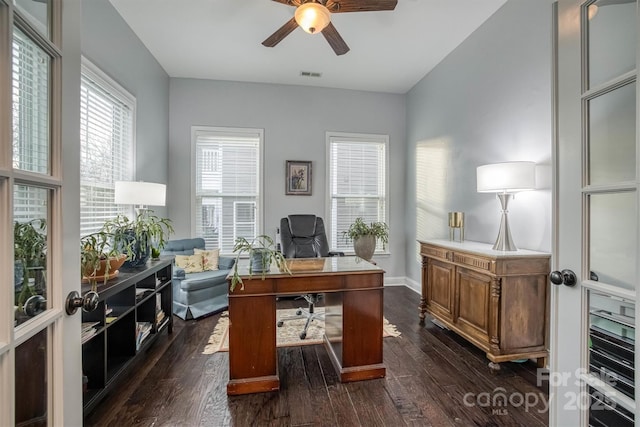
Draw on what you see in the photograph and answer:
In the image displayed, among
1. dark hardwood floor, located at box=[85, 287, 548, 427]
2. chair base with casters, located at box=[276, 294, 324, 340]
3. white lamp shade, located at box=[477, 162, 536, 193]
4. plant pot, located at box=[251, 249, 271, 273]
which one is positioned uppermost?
white lamp shade, located at box=[477, 162, 536, 193]

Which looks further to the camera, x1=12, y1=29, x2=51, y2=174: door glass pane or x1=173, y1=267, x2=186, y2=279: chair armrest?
x1=173, y1=267, x2=186, y2=279: chair armrest

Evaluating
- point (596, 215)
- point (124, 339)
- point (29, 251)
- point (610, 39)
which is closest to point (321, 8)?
point (610, 39)

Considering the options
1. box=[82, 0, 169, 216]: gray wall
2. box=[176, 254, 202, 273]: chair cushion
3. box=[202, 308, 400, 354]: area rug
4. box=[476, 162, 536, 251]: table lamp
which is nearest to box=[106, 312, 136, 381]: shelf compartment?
box=[202, 308, 400, 354]: area rug

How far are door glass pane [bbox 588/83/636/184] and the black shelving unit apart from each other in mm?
2390

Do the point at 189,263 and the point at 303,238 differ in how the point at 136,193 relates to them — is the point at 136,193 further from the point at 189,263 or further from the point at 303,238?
the point at 303,238

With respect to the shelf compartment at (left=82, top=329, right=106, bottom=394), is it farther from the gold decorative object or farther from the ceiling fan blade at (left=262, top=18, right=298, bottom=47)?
the gold decorative object

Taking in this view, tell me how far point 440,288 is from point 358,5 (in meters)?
2.57

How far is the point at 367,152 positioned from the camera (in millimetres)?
4672

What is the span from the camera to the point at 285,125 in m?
4.40

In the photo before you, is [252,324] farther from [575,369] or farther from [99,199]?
[99,199]

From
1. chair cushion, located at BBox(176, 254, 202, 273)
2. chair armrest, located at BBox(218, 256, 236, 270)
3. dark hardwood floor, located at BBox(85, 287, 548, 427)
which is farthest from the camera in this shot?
chair armrest, located at BBox(218, 256, 236, 270)

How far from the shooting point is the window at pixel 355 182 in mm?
4574

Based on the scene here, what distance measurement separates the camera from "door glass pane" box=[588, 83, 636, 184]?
0.87m

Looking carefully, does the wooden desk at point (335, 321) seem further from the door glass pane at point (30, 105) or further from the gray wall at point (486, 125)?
the gray wall at point (486, 125)
